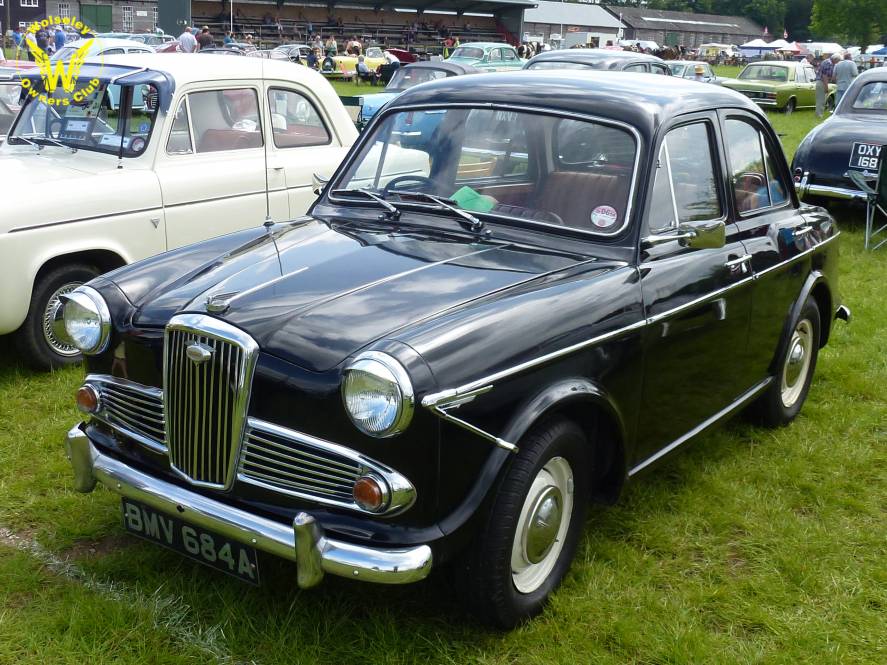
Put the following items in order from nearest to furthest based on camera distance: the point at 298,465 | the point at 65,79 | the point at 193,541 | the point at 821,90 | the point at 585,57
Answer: the point at 298,465, the point at 193,541, the point at 65,79, the point at 585,57, the point at 821,90

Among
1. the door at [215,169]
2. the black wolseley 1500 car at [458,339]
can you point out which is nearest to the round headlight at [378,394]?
the black wolseley 1500 car at [458,339]

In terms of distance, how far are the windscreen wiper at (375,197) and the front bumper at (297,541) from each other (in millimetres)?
1466

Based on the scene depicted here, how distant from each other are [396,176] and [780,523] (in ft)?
7.33

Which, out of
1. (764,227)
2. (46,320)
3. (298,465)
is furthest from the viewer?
(46,320)

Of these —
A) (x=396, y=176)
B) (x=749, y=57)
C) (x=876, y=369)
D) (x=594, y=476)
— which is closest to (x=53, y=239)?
(x=396, y=176)

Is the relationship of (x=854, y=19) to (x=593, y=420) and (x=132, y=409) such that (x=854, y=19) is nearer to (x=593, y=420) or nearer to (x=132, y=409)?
(x=593, y=420)

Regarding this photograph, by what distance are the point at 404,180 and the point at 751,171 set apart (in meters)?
1.69

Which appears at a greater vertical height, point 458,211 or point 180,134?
point 180,134

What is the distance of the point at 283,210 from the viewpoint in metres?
6.52

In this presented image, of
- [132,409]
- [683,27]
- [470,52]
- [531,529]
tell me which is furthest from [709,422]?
[683,27]

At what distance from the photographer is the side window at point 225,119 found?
20.2 feet

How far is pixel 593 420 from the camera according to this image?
11.1 feet

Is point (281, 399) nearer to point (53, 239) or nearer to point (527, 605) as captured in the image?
point (527, 605)

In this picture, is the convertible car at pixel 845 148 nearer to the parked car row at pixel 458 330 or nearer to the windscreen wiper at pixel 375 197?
the parked car row at pixel 458 330
